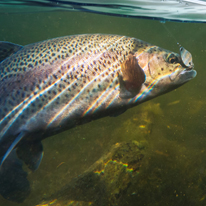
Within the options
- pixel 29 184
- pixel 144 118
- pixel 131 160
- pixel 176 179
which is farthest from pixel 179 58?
pixel 29 184

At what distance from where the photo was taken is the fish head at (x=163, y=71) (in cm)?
222

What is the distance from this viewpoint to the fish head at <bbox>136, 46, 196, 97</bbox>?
222 cm

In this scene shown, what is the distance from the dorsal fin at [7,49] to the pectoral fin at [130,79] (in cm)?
209

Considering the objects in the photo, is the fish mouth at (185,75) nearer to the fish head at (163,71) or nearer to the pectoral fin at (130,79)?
the fish head at (163,71)

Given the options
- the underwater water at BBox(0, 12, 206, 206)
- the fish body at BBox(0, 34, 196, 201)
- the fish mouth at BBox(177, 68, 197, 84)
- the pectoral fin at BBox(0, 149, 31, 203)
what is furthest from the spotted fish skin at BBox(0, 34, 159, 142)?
the pectoral fin at BBox(0, 149, 31, 203)

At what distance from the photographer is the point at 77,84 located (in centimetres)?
214

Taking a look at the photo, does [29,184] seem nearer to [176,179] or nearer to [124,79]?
[176,179]

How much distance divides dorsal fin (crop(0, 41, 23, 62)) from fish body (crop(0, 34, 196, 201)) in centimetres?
59

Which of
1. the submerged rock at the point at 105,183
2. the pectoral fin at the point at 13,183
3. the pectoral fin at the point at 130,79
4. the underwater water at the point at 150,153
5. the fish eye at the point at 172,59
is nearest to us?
the pectoral fin at the point at 130,79

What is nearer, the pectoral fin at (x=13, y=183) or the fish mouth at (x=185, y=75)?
the fish mouth at (x=185, y=75)

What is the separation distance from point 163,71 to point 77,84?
1332 millimetres

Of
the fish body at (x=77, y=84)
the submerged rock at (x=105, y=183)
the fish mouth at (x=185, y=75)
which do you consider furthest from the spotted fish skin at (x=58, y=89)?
the submerged rock at (x=105, y=183)

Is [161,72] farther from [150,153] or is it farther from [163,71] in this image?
[150,153]

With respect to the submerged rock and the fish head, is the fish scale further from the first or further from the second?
the submerged rock
